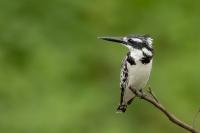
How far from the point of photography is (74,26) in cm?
980

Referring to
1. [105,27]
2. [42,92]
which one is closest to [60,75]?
[42,92]

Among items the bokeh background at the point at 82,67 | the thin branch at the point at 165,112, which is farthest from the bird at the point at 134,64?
the bokeh background at the point at 82,67

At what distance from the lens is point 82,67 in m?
9.52

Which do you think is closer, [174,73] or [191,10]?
[174,73]

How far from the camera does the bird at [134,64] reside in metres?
5.14

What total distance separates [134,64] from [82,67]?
3985mm

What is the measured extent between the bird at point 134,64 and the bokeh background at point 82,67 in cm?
270

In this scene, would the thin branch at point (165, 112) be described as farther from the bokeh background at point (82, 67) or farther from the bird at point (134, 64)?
the bokeh background at point (82, 67)

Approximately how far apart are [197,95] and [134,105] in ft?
2.04

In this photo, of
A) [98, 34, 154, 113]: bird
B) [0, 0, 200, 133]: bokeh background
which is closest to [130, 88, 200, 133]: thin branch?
[98, 34, 154, 113]: bird

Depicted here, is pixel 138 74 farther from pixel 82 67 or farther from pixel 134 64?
pixel 82 67

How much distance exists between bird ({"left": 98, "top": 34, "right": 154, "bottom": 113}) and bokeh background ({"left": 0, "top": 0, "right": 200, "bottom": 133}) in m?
2.70

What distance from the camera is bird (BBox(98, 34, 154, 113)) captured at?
514 centimetres

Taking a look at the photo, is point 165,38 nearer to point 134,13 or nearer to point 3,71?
point 134,13
